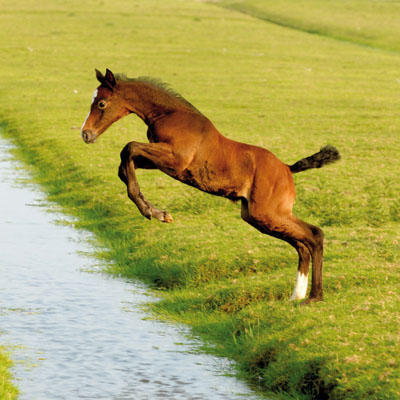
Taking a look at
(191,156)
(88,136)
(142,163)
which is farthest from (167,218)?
(88,136)

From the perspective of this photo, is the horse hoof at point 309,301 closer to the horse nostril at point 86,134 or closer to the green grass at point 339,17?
the horse nostril at point 86,134

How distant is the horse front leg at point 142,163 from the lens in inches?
395

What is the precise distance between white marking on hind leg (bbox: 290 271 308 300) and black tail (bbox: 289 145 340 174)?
1.41 meters

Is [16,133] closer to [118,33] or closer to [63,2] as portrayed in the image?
[118,33]

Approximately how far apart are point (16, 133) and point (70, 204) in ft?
41.3

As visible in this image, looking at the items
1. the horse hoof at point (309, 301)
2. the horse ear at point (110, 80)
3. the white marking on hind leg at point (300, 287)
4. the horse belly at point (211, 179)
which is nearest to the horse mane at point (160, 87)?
the horse ear at point (110, 80)

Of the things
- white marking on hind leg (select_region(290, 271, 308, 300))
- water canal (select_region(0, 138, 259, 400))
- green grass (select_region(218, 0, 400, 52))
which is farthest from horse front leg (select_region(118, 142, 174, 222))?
green grass (select_region(218, 0, 400, 52))

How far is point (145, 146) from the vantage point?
1034 centimetres

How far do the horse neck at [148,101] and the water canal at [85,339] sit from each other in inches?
114

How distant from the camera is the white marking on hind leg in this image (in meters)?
12.2

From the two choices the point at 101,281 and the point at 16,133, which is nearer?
the point at 101,281

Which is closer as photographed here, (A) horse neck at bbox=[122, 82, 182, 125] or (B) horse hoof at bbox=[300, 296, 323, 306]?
(A) horse neck at bbox=[122, 82, 182, 125]

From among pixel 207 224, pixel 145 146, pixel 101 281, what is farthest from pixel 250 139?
pixel 145 146

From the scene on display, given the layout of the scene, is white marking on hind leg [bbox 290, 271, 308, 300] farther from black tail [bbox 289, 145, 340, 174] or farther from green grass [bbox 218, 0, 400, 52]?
green grass [bbox 218, 0, 400, 52]
